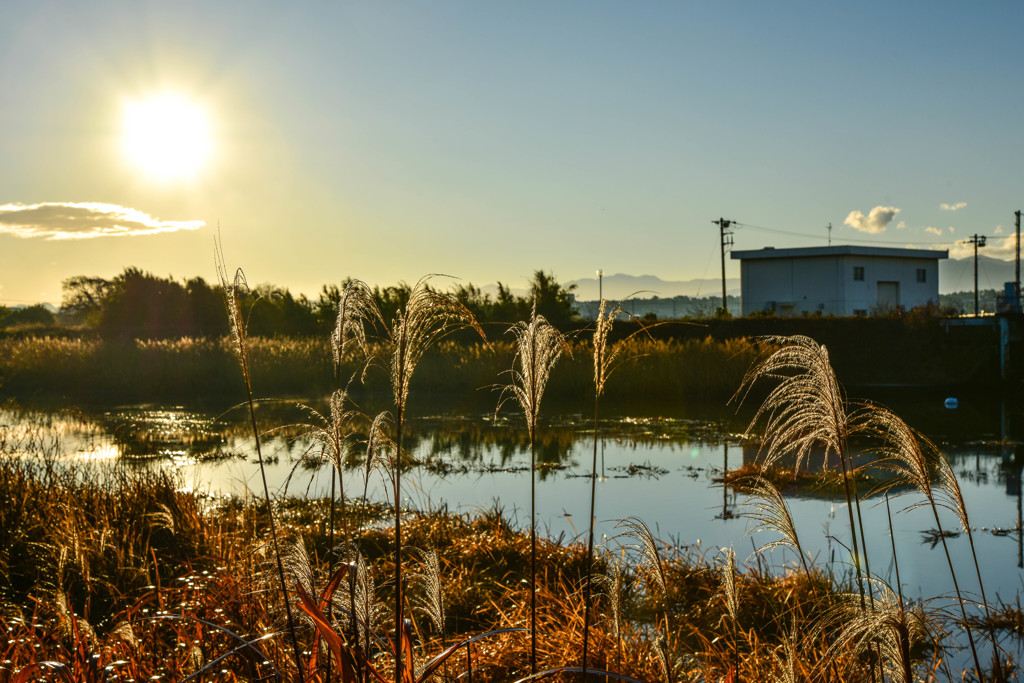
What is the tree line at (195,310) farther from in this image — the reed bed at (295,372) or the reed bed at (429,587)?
the reed bed at (429,587)

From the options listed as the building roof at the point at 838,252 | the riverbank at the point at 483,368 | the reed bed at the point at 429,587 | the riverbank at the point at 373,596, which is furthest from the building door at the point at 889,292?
the riverbank at the point at 373,596

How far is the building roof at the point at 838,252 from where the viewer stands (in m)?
36.4

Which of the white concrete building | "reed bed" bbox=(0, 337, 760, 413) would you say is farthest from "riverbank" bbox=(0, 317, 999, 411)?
the white concrete building

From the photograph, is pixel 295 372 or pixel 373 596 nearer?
pixel 373 596

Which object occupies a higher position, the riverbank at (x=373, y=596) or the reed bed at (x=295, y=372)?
the reed bed at (x=295, y=372)

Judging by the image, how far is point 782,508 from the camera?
2.46 m

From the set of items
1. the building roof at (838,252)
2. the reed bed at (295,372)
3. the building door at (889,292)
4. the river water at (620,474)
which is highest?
the building roof at (838,252)

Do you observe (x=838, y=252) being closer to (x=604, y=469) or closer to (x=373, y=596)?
(x=604, y=469)

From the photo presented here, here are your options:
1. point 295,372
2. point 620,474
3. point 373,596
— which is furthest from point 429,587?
point 295,372

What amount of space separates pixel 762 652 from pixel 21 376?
20973mm

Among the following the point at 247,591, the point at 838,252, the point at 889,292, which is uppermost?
the point at 838,252

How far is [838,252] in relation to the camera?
36.4 meters

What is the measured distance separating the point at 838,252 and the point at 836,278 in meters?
1.15

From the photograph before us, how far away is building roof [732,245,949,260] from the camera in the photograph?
36.4m
